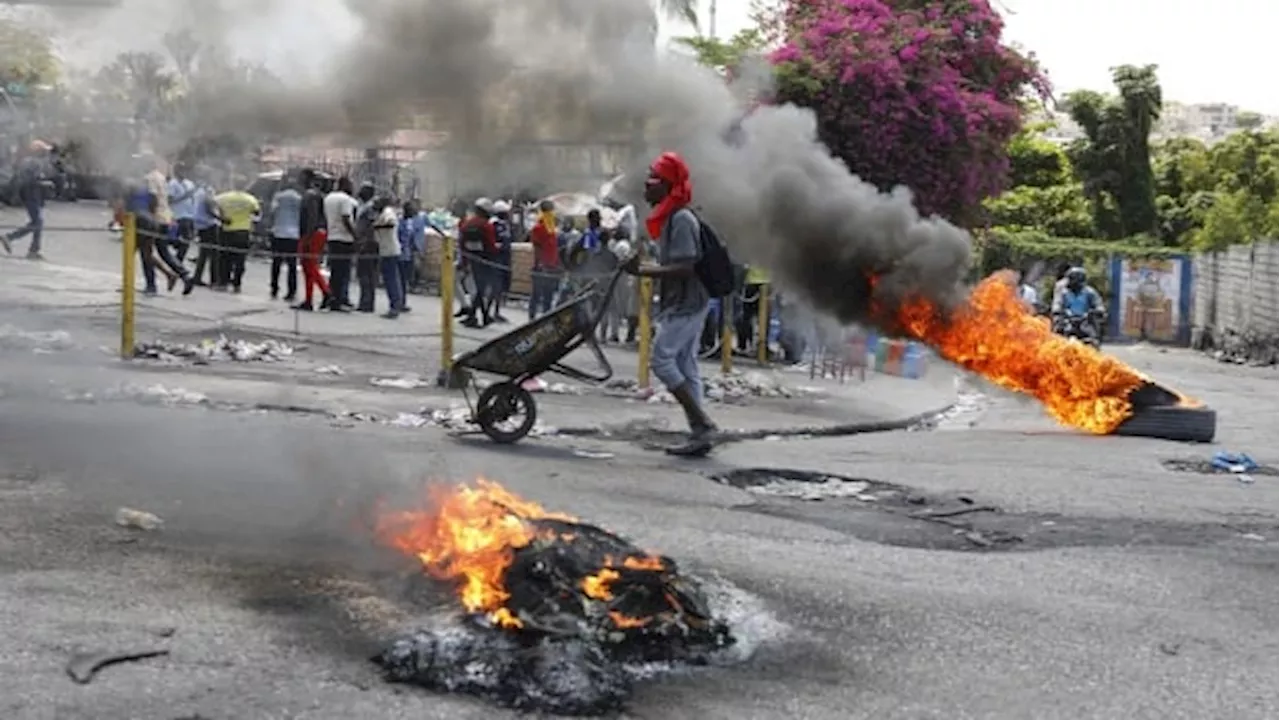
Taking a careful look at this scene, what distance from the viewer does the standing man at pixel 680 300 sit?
31.4 ft

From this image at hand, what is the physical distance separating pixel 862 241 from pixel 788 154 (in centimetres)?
98

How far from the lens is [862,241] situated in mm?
10641

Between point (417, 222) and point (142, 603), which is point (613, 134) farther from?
point (417, 222)

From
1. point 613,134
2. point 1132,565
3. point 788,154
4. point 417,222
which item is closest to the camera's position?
point 1132,565

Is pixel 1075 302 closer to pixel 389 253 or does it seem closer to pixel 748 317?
pixel 748 317

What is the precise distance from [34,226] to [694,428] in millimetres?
9358

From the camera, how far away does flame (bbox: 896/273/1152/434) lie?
11.7 metres

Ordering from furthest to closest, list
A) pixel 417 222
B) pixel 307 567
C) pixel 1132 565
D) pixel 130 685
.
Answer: pixel 417 222
pixel 1132 565
pixel 307 567
pixel 130 685

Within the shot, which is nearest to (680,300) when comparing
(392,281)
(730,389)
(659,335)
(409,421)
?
(659,335)

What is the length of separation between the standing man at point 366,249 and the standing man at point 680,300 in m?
2.70

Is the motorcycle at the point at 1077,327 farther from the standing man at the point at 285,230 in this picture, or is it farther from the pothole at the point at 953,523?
the pothole at the point at 953,523

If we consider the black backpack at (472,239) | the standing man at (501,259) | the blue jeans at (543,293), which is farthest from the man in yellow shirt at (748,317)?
the black backpack at (472,239)

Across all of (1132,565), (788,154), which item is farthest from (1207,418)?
(1132,565)

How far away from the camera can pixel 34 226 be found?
16.1m
